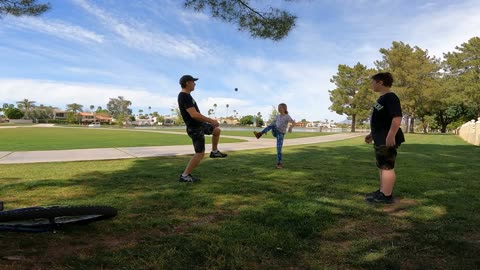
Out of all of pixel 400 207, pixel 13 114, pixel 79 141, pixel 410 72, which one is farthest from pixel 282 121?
pixel 13 114

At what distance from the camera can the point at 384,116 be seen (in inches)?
173

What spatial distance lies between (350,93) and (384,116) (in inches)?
1922

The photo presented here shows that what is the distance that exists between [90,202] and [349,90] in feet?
164

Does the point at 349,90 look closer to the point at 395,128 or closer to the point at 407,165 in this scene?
the point at 407,165

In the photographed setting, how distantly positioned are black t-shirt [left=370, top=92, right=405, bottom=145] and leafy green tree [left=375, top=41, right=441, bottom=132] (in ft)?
115

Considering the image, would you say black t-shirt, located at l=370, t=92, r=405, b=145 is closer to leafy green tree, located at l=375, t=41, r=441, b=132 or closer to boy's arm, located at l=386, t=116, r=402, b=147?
boy's arm, located at l=386, t=116, r=402, b=147

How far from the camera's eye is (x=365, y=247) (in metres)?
2.86

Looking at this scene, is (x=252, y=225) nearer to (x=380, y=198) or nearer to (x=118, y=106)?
(x=380, y=198)

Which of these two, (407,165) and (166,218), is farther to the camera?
(407,165)

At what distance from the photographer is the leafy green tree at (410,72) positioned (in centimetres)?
3666

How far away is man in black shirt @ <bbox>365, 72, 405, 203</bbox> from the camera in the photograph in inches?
167

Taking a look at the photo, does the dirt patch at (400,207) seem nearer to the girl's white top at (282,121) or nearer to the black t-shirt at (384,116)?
the black t-shirt at (384,116)

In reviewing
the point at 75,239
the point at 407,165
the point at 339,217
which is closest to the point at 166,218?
the point at 75,239

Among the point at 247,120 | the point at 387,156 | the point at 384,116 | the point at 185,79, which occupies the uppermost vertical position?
the point at 247,120
